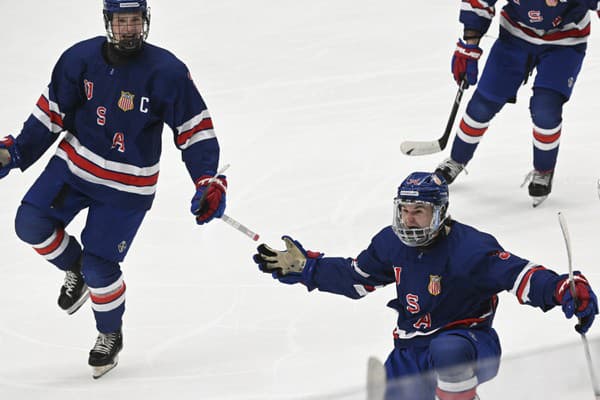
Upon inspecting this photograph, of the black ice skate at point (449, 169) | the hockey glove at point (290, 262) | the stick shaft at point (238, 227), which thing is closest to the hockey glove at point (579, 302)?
the hockey glove at point (290, 262)

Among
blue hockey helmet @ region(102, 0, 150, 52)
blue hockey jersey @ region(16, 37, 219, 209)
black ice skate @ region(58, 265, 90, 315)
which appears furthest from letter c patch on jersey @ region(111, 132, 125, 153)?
black ice skate @ region(58, 265, 90, 315)

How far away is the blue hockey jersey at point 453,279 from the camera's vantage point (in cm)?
302

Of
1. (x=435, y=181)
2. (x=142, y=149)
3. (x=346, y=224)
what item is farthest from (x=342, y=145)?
(x=435, y=181)

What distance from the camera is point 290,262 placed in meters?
3.38

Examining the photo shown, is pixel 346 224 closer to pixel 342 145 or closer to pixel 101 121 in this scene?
pixel 342 145

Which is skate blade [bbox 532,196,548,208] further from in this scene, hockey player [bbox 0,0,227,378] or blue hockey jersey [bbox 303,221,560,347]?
blue hockey jersey [bbox 303,221,560,347]

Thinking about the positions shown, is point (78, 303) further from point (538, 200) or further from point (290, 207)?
point (538, 200)

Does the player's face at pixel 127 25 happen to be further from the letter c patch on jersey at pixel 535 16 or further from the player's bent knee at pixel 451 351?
the letter c patch on jersey at pixel 535 16

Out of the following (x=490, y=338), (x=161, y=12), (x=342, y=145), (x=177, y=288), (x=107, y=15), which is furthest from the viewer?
(x=161, y=12)

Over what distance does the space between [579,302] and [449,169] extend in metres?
2.27

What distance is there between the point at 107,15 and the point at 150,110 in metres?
0.30

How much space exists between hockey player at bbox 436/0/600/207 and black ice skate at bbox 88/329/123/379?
5.93 ft

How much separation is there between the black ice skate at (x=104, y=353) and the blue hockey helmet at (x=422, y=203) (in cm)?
112

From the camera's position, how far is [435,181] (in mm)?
3227
